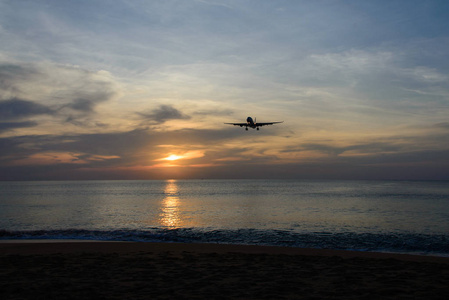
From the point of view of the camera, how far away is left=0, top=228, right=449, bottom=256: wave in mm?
24828

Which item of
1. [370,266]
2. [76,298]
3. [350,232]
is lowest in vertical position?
[350,232]

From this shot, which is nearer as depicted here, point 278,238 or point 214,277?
point 214,277

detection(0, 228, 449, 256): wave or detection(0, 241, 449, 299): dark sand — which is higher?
detection(0, 241, 449, 299): dark sand

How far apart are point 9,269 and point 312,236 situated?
76.5ft

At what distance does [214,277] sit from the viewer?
500 inches

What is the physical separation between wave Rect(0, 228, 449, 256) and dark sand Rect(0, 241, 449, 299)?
938 cm

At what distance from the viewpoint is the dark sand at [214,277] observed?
34.1ft

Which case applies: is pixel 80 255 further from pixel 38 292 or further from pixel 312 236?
pixel 312 236

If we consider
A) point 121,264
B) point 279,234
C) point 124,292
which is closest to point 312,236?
point 279,234

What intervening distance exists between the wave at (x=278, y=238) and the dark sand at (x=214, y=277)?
9378 millimetres

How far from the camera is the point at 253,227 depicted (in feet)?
118

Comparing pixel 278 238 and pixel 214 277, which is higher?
pixel 214 277

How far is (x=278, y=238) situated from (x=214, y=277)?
17.1 metres

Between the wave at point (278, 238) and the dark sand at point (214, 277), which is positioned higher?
the dark sand at point (214, 277)
